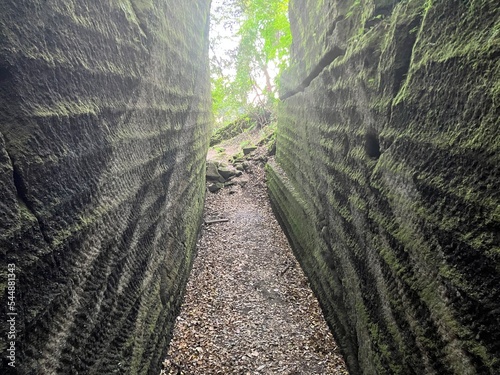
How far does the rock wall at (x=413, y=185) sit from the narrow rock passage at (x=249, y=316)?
53 centimetres

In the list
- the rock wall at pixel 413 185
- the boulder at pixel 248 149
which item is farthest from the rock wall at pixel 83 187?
the boulder at pixel 248 149

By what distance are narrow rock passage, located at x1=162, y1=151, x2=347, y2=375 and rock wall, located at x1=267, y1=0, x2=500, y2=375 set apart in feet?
1.73

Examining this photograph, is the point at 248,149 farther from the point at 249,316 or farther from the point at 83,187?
the point at 83,187

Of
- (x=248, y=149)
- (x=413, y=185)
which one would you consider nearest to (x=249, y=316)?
(x=413, y=185)

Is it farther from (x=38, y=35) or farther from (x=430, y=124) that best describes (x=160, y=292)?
(x=430, y=124)

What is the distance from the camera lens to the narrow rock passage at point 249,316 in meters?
3.86

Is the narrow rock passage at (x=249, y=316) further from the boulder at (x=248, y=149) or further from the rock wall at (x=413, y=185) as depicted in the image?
the boulder at (x=248, y=149)

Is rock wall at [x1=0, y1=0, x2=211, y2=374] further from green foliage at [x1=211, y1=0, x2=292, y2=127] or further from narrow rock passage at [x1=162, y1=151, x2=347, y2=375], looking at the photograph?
green foliage at [x1=211, y1=0, x2=292, y2=127]

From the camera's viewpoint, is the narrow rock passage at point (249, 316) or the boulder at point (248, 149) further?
the boulder at point (248, 149)

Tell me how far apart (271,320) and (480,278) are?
3.76 metres

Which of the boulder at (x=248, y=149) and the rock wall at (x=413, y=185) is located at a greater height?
the rock wall at (x=413, y=185)

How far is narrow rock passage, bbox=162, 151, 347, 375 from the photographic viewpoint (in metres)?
3.86

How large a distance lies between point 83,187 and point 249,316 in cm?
377

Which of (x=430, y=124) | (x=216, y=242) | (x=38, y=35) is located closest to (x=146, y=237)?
A: (x=38, y=35)
